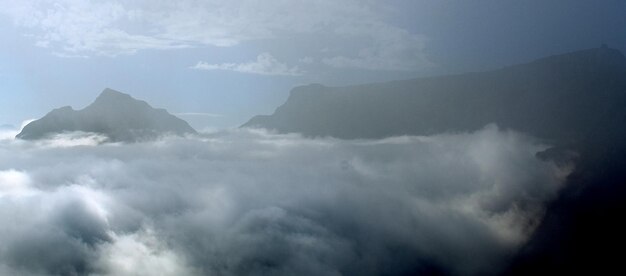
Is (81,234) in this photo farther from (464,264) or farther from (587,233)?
(587,233)

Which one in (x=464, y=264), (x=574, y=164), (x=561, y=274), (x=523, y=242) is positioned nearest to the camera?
(x=561, y=274)

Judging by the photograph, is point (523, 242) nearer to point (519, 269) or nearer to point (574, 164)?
point (519, 269)

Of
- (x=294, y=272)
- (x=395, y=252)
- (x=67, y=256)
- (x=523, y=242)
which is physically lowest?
(x=67, y=256)

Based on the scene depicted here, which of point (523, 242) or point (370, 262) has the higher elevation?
point (523, 242)

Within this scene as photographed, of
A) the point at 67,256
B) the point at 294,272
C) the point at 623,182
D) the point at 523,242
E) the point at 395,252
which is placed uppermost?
the point at 623,182

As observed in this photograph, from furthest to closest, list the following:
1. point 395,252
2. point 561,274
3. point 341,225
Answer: point 341,225
point 395,252
point 561,274

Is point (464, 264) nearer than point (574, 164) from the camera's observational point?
No

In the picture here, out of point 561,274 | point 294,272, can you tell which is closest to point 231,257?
point 294,272

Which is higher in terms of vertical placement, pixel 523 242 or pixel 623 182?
pixel 623 182

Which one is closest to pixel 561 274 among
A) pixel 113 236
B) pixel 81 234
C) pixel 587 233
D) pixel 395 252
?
pixel 587 233
